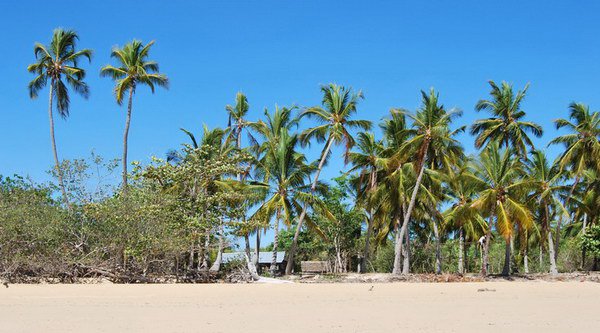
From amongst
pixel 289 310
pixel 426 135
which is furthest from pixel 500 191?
pixel 289 310

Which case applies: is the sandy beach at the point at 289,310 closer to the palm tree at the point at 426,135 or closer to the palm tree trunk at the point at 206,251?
the palm tree trunk at the point at 206,251

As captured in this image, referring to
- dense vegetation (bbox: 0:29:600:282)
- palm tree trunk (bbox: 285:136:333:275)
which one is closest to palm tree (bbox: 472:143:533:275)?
dense vegetation (bbox: 0:29:600:282)

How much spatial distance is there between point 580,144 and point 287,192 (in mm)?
16799

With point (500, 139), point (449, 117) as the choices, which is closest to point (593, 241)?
point (500, 139)

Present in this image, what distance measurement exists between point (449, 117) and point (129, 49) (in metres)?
16.5

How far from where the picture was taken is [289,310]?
11883 mm

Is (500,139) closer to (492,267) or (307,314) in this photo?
(492,267)

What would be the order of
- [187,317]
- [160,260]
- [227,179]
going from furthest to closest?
[227,179] → [160,260] → [187,317]

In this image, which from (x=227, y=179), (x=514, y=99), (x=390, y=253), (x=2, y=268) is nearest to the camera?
(x=2, y=268)

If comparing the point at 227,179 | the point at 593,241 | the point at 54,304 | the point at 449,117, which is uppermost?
the point at 449,117

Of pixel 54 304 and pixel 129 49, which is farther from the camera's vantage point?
pixel 129 49

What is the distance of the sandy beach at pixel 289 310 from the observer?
9461 mm

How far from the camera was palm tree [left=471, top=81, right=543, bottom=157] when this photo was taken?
3359 centimetres

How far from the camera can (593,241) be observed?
3122 cm
